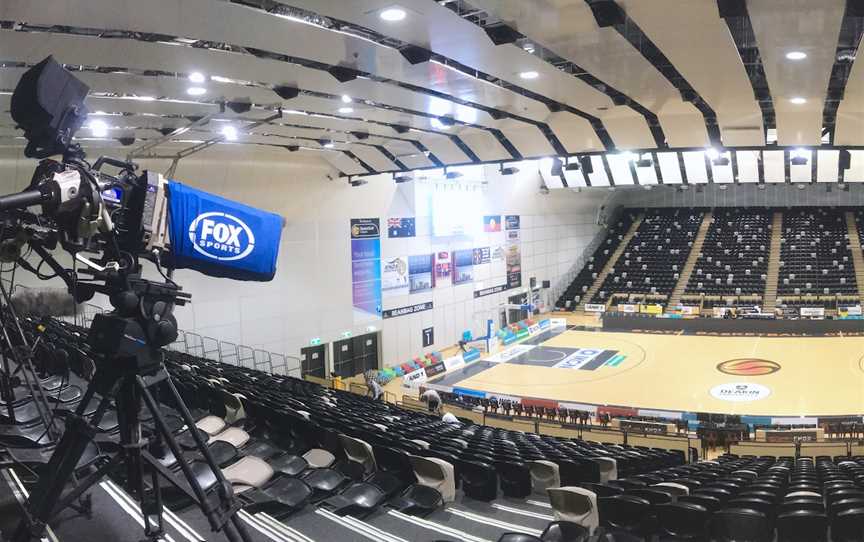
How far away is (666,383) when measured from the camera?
2047 cm

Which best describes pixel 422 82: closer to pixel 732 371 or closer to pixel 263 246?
pixel 263 246

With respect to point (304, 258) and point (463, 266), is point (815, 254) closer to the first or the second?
point (463, 266)

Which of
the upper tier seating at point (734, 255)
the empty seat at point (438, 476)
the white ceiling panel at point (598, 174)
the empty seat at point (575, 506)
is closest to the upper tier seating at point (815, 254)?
the upper tier seating at point (734, 255)

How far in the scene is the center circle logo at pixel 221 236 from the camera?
2.78 metres

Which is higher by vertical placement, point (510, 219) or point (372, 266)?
point (510, 219)

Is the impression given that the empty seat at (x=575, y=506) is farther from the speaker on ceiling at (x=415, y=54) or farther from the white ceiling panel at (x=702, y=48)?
the speaker on ceiling at (x=415, y=54)

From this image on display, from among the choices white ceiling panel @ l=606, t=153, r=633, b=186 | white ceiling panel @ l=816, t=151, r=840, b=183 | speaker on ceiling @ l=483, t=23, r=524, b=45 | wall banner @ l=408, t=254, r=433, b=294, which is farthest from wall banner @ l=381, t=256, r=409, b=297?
speaker on ceiling @ l=483, t=23, r=524, b=45

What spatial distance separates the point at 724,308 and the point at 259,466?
30077 mm

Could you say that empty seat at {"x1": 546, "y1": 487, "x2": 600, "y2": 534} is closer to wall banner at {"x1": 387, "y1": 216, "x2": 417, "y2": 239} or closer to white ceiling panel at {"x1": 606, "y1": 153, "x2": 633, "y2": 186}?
wall banner at {"x1": 387, "y1": 216, "x2": 417, "y2": 239}

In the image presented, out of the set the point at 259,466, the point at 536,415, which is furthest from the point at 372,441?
the point at 536,415

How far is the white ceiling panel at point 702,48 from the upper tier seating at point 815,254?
76.9 feet

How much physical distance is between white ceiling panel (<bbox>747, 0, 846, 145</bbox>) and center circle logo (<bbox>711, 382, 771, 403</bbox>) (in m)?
9.16

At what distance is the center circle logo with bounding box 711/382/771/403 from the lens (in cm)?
1851

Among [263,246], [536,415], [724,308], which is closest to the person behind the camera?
[263,246]
